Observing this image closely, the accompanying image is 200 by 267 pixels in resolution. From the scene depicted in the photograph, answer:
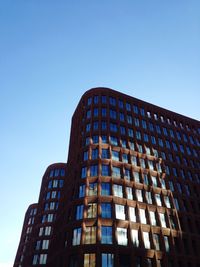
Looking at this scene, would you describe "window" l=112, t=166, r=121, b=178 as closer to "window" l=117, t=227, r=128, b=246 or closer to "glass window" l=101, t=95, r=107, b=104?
"window" l=117, t=227, r=128, b=246

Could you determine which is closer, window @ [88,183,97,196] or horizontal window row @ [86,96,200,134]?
window @ [88,183,97,196]

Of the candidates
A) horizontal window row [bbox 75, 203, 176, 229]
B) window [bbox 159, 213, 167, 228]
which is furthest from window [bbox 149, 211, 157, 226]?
window [bbox 159, 213, 167, 228]

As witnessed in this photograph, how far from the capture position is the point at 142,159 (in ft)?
158

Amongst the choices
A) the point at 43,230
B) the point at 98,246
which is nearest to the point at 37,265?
the point at 43,230

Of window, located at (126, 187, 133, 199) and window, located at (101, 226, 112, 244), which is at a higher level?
window, located at (126, 187, 133, 199)

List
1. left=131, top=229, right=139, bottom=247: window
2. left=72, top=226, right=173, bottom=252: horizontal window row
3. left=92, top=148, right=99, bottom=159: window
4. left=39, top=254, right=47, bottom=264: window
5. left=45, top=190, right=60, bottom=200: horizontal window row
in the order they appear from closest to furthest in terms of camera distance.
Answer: left=72, top=226, right=173, bottom=252: horizontal window row → left=131, top=229, right=139, bottom=247: window → left=92, top=148, right=99, bottom=159: window → left=39, top=254, right=47, bottom=264: window → left=45, top=190, right=60, bottom=200: horizontal window row

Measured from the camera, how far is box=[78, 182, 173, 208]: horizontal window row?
129ft

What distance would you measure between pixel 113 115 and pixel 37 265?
169 feet

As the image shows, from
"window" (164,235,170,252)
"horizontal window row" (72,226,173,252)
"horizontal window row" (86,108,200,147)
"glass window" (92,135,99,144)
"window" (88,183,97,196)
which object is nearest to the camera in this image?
"horizontal window row" (72,226,173,252)

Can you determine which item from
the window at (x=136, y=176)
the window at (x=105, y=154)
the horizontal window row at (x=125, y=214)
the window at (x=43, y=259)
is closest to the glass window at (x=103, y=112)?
the window at (x=105, y=154)

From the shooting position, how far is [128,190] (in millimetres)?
41594

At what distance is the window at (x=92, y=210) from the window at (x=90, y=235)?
1.90m

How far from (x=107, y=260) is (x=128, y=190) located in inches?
512

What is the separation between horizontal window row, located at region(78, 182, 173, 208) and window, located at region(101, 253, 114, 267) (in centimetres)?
961
